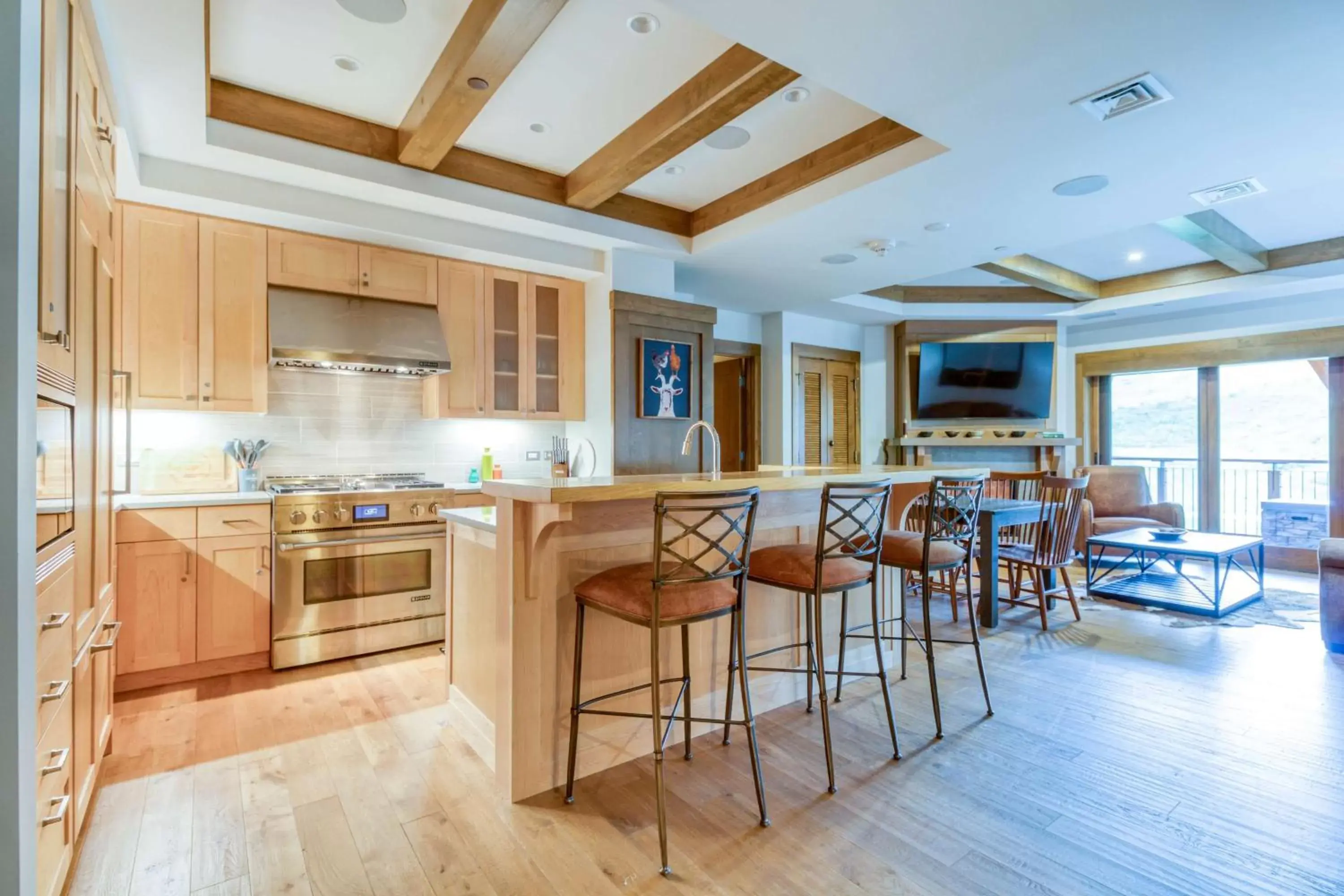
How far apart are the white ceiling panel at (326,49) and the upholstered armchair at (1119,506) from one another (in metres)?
6.15

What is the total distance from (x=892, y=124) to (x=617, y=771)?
3124mm

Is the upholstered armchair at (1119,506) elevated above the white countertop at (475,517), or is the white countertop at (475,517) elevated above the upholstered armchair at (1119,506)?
the white countertop at (475,517)

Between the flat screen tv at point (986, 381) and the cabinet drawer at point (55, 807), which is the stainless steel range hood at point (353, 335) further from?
the flat screen tv at point (986, 381)

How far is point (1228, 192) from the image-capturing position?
3.35m

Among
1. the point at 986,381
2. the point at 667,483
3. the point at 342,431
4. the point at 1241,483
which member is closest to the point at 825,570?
the point at 667,483

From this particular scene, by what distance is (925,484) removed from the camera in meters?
3.70

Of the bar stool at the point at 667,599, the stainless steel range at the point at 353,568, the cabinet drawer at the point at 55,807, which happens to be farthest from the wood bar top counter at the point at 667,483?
the stainless steel range at the point at 353,568

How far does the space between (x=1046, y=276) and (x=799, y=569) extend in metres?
4.86

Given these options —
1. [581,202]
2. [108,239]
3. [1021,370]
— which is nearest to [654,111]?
[581,202]

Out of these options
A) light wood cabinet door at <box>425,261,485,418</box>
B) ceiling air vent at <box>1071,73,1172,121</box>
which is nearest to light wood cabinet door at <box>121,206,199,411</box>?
light wood cabinet door at <box>425,261,485,418</box>

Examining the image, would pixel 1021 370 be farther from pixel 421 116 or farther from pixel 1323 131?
pixel 421 116

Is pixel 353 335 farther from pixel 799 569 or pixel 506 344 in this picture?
pixel 799 569

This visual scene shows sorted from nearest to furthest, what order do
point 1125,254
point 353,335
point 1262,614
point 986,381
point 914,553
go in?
point 914,553 < point 353,335 < point 1262,614 < point 1125,254 < point 986,381

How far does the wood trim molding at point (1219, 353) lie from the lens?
5934mm
